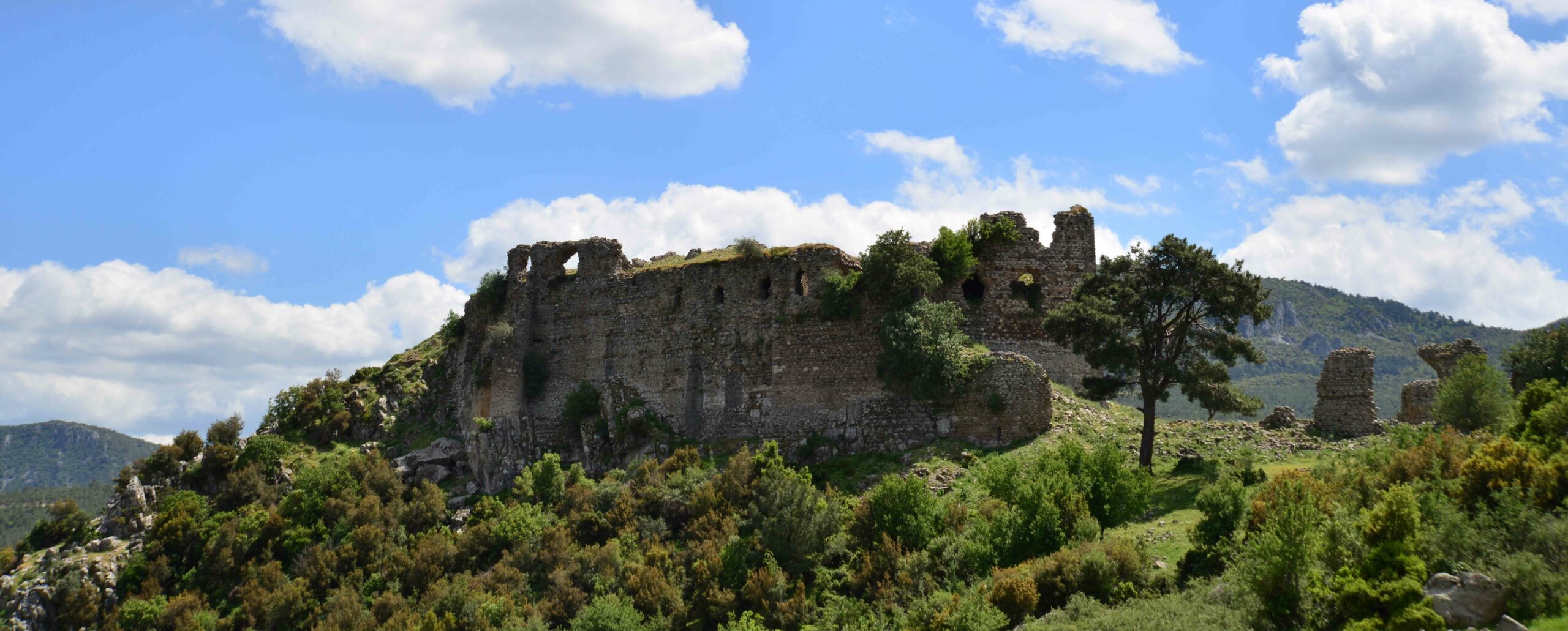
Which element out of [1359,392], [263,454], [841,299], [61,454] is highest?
[841,299]

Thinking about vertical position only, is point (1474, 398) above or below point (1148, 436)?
above

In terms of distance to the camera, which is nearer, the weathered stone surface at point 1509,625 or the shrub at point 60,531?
the weathered stone surface at point 1509,625

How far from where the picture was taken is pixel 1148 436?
2808 centimetres

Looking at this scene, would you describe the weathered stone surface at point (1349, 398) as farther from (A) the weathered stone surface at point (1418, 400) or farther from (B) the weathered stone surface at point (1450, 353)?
(B) the weathered stone surface at point (1450, 353)

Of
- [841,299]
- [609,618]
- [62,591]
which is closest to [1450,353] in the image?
[841,299]

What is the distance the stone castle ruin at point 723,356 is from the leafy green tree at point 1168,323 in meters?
3.25

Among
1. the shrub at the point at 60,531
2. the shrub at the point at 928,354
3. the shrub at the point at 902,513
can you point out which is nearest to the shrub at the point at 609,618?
the shrub at the point at 902,513

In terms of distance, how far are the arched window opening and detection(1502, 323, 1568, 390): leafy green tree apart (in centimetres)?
1294

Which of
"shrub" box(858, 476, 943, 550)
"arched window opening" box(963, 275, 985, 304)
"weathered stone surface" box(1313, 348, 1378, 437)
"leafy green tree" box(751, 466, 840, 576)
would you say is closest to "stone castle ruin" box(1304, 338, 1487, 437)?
"weathered stone surface" box(1313, 348, 1378, 437)

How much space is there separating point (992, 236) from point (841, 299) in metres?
4.64

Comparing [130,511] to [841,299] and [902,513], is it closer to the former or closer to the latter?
[841,299]

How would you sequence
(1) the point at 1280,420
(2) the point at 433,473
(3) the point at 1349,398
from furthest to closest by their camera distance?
(2) the point at 433,473 < (1) the point at 1280,420 < (3) the point at 1349,398

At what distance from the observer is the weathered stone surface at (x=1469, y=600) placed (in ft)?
52.6

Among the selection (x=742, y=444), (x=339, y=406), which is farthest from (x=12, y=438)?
(x=742, y=444)
